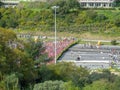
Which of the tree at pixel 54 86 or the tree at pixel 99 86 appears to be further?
the tree at pixel 54 86

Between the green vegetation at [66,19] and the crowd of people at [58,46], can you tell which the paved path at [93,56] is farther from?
the green vegetation at [66,19]

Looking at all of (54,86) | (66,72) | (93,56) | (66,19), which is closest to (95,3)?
(66,19)

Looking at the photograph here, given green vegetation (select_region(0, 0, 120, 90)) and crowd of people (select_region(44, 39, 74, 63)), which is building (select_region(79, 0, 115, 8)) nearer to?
green vegetation (select_region(0, 0, 120, 90))

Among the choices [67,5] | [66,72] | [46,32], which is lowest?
[46,32]

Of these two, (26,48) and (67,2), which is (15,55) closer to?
(26,48)

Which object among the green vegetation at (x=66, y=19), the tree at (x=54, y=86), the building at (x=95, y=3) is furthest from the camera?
the building at (x=95, y=3)

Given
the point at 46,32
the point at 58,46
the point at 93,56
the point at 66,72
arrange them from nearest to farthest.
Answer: the point at 66,72 → the point at 93,56 → the point at 58,46 → the point at 46,32

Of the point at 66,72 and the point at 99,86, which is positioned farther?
the point at 66,72

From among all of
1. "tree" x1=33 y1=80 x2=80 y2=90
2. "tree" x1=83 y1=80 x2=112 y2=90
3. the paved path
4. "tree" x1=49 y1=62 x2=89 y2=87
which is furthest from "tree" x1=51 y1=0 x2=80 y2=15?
"tree" x1=83 y1=80 x2=112 y2=90

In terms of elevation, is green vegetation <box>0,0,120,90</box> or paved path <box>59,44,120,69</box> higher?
green vegetation <box>0,0,120,90</box>

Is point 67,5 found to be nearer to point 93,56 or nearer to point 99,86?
point 93,56

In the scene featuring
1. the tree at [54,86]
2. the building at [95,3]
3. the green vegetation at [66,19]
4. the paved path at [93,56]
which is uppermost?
the tree at [54,86]

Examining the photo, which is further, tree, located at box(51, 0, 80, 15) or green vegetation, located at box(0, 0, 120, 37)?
tree, located at box(51, 0, 80, 15)

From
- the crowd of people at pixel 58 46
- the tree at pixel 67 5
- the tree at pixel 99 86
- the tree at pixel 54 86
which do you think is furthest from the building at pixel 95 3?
the tree at pixel 99 86
